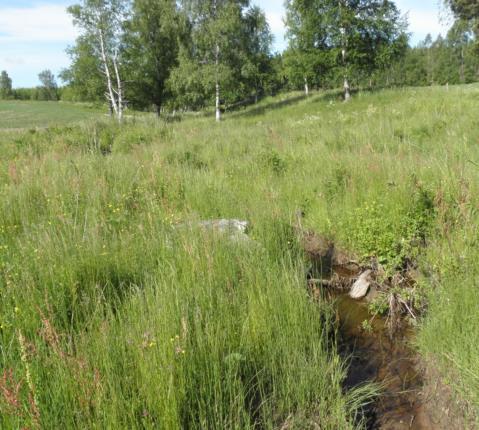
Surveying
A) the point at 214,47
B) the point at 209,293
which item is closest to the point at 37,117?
the point at 214,47

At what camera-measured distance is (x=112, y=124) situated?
13.5 metres

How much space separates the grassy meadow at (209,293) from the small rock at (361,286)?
0.86ft

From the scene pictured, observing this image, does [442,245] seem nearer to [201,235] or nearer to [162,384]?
[201,235]

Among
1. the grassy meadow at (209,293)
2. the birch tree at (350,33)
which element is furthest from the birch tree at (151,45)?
the grassy meadow at (209,293)

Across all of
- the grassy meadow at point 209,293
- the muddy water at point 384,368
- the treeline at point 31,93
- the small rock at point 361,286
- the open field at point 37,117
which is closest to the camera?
the grassy meadow at point 209,293

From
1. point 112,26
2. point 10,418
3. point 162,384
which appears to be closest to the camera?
point 10,418

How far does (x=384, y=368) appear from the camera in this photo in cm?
271

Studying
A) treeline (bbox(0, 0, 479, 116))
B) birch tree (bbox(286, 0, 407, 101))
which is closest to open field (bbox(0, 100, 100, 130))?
treeline (bbox(0, 0, 479, 116))

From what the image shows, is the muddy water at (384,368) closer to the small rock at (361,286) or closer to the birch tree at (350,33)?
the small rock at (361,286)

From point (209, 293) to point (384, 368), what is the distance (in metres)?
1.47

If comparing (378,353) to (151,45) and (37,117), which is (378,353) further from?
(37,117)

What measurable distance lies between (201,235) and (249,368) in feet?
4.76

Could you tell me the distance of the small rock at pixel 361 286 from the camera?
3661mm

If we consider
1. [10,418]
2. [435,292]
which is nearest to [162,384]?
[10,418]
